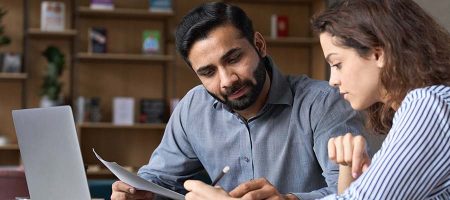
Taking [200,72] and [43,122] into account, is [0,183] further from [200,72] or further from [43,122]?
[200,72]

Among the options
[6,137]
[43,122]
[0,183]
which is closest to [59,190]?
[43,122]

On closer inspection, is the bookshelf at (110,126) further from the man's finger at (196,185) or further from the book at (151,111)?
the man's finger at (196,185)

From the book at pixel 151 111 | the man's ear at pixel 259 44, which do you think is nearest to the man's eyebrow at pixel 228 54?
the man's ear at pixel 259 44

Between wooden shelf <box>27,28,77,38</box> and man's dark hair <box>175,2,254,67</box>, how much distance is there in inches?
180

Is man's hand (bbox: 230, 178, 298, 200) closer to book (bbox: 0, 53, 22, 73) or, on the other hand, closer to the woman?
the woman

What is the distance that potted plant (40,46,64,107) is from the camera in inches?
259

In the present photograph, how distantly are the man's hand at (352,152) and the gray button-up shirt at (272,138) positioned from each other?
46 centimetres

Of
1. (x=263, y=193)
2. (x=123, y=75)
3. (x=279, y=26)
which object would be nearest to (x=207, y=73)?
(x=263, y=193)

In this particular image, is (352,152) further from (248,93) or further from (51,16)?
(51,16)

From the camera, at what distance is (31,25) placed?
686 centimetres

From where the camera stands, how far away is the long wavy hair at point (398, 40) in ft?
4.65

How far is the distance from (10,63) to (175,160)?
453 centimetres

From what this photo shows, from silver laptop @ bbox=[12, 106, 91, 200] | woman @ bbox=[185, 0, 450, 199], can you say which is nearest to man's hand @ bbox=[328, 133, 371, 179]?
woman @ bbox=[185, 0, 450, 199]

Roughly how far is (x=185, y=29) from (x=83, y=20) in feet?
15.8
